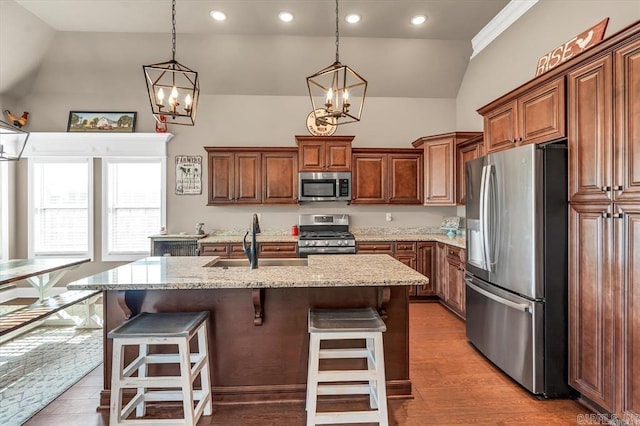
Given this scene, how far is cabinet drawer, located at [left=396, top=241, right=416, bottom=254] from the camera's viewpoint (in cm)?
459

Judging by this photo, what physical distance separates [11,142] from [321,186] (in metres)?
3.37

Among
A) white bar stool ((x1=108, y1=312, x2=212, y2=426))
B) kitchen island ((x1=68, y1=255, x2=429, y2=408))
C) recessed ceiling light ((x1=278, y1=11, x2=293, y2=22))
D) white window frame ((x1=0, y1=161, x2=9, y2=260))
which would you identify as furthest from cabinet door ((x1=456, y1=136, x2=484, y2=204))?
white window frame ((x1=0, y1=161, x2=9, y2=260))

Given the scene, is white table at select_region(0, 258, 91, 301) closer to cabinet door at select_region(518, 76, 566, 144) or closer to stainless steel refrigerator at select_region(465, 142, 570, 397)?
stainless steel refrigerator at select_region(465, 142, 570, 397)

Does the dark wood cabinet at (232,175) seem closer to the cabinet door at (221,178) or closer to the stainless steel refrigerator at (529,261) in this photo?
the cabinet door at (221,178)

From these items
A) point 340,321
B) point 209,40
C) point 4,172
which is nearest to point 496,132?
point 340,321

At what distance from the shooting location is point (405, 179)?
195 inches

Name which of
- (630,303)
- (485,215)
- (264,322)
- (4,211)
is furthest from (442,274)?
(4,211)

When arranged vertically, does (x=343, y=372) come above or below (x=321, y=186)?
below

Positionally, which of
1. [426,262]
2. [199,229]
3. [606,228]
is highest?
[606,228]

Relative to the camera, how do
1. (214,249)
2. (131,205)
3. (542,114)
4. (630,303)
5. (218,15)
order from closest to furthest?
(630,303)
(542,114)
(218,15)
(214,249)
(131,205)

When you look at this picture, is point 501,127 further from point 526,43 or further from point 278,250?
point 278,250

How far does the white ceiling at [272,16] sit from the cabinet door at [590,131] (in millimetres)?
2261

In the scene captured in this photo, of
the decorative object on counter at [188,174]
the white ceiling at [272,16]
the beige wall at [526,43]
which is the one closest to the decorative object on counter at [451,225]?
the beige wall at [526,43]

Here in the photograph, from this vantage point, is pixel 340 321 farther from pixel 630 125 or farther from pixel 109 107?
pixel 109 107
